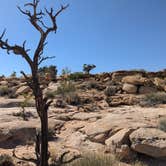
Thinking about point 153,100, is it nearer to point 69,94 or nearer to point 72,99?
point 72,99

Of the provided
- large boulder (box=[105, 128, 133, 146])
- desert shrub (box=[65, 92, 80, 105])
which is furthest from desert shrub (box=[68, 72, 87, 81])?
large boulder (box=[105, 128, 133, 146])

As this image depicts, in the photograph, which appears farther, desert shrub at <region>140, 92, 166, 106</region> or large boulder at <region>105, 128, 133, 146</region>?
desert shrub at <region>140, 92, 166, 106</region>

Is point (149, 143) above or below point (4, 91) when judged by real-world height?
below

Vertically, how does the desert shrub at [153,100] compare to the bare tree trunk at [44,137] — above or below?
above

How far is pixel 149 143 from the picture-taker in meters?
9.65

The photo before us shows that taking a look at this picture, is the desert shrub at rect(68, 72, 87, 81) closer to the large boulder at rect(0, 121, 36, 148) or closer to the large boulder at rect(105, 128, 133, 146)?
the large boulder at rect(0, 121, 36, 148)

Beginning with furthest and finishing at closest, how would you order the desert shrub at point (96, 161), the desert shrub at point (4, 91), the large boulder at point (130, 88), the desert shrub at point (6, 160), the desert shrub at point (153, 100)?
the desert shrub at point (4, 91) < the large boulder at point (130, 88) < the desert shrub at point (153, 100) < the desert shrub at point (6, 160) < the desert shrub at point (96, 161)

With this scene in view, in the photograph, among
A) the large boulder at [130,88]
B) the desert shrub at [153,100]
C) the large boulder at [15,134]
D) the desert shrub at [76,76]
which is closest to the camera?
the large boulder at [15,134]

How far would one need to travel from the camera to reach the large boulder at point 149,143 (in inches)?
374

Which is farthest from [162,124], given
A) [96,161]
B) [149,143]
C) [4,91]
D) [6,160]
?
[4,91]

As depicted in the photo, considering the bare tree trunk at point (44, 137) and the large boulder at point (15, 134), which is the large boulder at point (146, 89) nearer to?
the large boulder at point (15, 134)

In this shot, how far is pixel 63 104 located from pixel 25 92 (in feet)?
17.8

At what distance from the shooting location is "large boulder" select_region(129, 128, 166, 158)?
374 inches

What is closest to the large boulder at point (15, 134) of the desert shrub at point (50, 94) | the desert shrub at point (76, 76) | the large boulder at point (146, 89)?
the desert shrub at point (50, 94)
